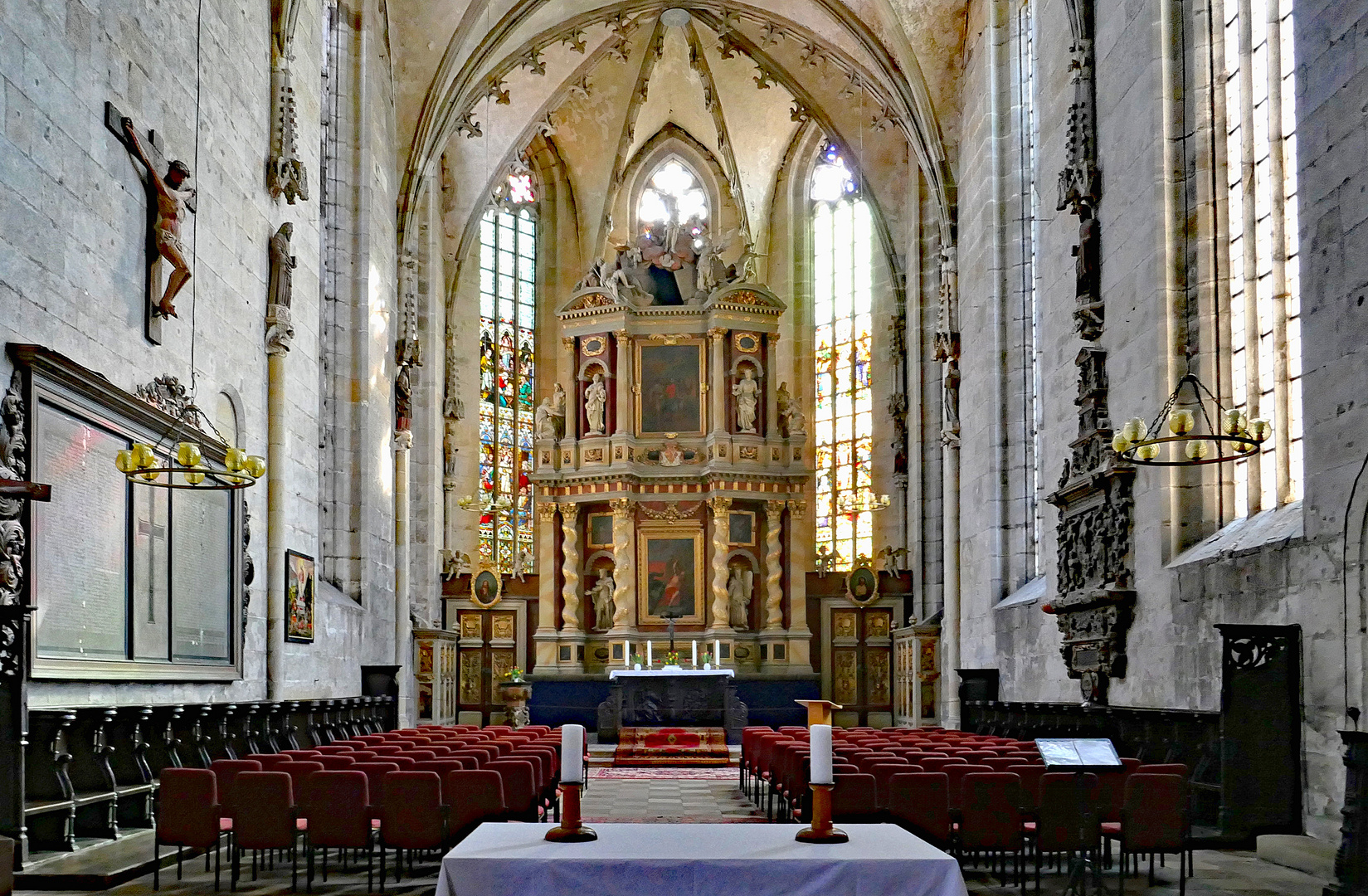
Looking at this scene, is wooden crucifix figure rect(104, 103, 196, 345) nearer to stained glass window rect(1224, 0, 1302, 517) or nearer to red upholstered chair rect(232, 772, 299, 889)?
red upholstered chair rect(232, 772, 299, 889)

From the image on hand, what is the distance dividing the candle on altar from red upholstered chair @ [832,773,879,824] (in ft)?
13.6

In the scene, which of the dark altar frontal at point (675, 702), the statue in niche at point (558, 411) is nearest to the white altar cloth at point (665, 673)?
the dark altar frontal at point (675, 702)

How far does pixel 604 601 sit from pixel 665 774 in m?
9.19

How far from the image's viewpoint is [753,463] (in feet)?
96.4

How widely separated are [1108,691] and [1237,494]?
9.39ft

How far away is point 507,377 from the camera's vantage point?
32625mm

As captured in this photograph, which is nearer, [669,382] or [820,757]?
[820,757]

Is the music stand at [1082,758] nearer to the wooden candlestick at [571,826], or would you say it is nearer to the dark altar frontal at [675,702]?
the wooden candlestick at [571,826]

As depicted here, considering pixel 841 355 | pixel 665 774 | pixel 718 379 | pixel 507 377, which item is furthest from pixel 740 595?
pixel 665 774

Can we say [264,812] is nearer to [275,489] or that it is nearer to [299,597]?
[275,489]

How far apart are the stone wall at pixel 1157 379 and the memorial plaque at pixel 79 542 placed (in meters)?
9.74

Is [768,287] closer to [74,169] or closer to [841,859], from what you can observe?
[74,169]

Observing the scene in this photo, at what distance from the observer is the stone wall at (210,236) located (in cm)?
1148

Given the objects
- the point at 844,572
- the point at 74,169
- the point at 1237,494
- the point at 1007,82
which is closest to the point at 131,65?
the point at 74,169
